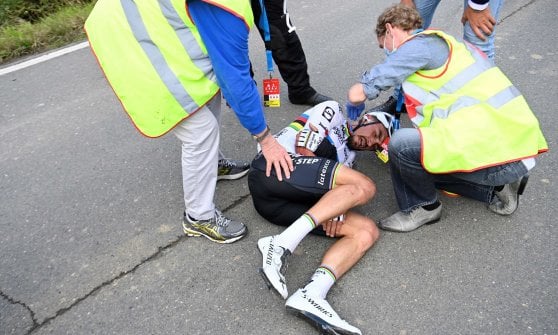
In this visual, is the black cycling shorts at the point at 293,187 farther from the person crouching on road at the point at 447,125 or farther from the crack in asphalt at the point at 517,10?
the crack in asphalt at the point at 517,10

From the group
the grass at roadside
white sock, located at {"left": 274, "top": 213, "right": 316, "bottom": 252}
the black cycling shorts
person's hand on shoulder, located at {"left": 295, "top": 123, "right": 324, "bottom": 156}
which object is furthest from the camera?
the grass at roadside

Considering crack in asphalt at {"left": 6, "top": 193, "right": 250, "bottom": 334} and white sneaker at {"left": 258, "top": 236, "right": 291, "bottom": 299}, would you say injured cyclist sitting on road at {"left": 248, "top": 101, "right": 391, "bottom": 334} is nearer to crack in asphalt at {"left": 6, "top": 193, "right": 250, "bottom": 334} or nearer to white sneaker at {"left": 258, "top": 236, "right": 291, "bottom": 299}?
white sneaker at {"left": 258, "top": 236, "right": 291, "bottom": 299}

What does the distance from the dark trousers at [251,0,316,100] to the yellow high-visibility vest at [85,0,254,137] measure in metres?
1.45

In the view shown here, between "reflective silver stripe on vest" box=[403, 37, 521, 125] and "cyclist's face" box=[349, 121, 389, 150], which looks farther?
"cyclist's face" box=[349, 121, 389, 150]

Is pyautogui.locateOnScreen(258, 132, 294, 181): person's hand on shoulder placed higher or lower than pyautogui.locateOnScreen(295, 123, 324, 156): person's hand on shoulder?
higher

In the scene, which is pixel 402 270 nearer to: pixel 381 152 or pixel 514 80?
pixel 381 152

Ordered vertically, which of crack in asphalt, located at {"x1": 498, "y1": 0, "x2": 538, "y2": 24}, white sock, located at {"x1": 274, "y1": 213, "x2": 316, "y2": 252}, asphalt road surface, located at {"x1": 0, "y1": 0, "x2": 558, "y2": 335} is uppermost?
white sock, located at {"x1": 274, "y1": 213, "x2": 316, "y2": 252}

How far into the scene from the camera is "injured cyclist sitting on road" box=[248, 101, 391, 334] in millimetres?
2154

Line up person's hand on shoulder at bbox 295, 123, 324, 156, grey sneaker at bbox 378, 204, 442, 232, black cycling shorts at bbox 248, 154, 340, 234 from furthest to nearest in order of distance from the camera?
1. person's hand on shoulder at bbox 295, 123, 324, 156
2. grey sneaker at bbox 378, 204, 442, 232
3. black cycling shorts at bbox 248, 154, 340, 234

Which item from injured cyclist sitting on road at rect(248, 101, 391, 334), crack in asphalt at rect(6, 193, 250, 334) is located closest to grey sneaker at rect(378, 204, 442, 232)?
injured cyclist sitting on road at rect(248, 101, 391, 334)

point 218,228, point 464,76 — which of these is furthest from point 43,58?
point 464,76

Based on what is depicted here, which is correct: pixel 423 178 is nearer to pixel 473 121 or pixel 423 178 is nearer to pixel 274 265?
pixel 473 121

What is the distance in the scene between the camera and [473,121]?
7.25 ft

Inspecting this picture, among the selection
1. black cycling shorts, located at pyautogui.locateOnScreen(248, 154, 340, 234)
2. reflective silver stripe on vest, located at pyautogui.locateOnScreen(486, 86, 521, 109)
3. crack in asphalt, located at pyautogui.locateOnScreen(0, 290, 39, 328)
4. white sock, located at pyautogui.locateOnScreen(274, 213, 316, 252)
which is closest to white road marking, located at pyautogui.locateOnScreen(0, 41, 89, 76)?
crack in asphalt, located at pyautogui.locateOnScreen(0, 290, 39, 328)
